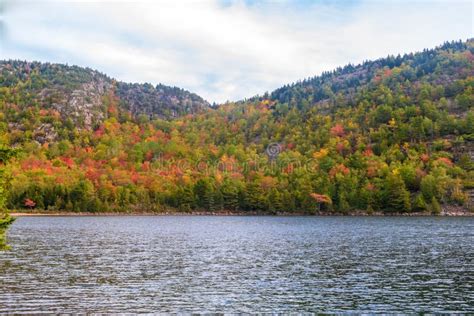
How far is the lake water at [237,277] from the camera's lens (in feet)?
123

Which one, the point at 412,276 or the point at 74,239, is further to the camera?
the point at 74,239

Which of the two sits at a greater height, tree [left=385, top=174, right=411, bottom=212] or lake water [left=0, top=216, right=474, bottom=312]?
tree [left=385, top=174, right=411, bottom=212]

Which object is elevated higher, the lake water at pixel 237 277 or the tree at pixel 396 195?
the tree at pixel 396 195

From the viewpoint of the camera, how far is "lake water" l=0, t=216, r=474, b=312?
37344 millimetres

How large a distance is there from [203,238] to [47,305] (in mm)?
59431

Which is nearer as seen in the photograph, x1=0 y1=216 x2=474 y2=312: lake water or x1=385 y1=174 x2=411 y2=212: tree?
x1=0 y1=216 x2=474 y2=312: lake water

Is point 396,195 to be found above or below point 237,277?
above

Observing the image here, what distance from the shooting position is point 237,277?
49562 millimetres

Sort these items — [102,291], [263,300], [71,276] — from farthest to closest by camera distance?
[71,276] < [102,291] < [263,300]

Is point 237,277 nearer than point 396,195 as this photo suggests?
Yes

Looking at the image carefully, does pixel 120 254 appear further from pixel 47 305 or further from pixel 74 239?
pixel 47 305

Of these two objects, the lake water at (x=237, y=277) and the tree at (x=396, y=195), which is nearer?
the lake water at (x=237, y=277)

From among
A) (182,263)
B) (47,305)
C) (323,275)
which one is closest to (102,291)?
(47,305)

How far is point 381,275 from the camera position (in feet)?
166
